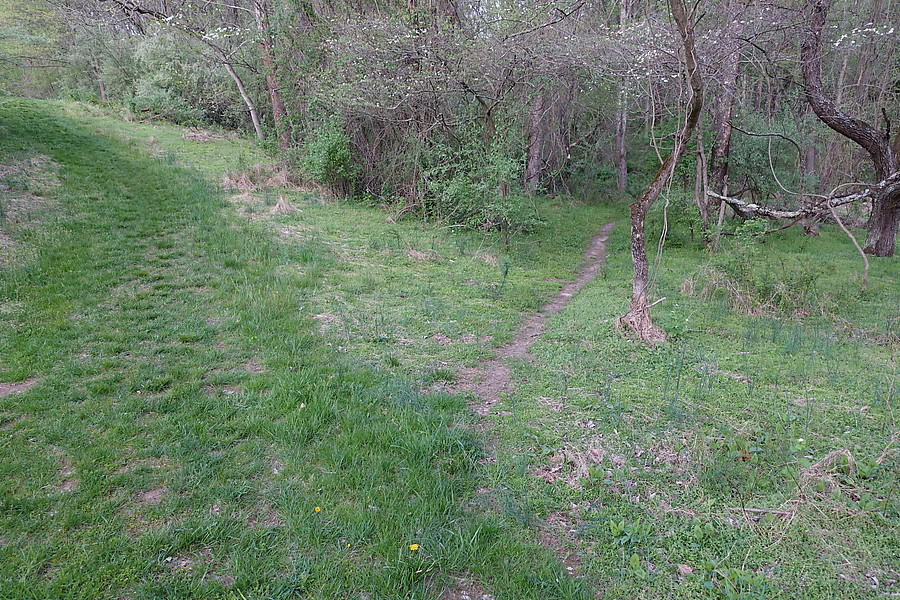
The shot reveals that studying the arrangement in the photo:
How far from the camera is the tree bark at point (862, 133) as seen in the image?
342 inches

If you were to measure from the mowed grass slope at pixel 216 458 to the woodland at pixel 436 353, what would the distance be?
0.07 feet

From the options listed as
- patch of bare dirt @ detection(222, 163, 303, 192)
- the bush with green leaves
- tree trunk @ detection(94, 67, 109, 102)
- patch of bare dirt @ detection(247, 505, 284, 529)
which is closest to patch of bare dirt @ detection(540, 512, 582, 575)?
patch of bare dirt @ detection(247, 505, 284, 529)

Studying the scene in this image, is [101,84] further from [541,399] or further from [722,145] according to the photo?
[541,399]

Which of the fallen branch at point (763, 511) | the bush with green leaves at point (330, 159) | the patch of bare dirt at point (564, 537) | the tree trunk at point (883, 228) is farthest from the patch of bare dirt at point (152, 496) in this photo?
the tree trunk at point (883, 228)

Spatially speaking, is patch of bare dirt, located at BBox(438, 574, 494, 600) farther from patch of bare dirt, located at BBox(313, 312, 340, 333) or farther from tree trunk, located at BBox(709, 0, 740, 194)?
tree trunk, located at BBox(709, 0, 740, 194)

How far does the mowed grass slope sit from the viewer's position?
256 centimetres

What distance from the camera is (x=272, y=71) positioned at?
14.2 metres

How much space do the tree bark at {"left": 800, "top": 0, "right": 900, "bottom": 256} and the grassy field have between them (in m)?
3.97

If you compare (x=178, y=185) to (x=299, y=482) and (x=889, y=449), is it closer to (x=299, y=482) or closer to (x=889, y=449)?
(x=299, y=482)

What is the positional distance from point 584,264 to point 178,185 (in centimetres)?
903

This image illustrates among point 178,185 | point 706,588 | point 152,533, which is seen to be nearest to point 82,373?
point 152,533

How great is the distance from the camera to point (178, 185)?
1130cm

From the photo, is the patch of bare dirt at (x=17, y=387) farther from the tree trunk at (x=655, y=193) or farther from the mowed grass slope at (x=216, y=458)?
the tree trunk at (x=655, y=193)

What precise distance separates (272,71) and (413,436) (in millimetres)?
13679
